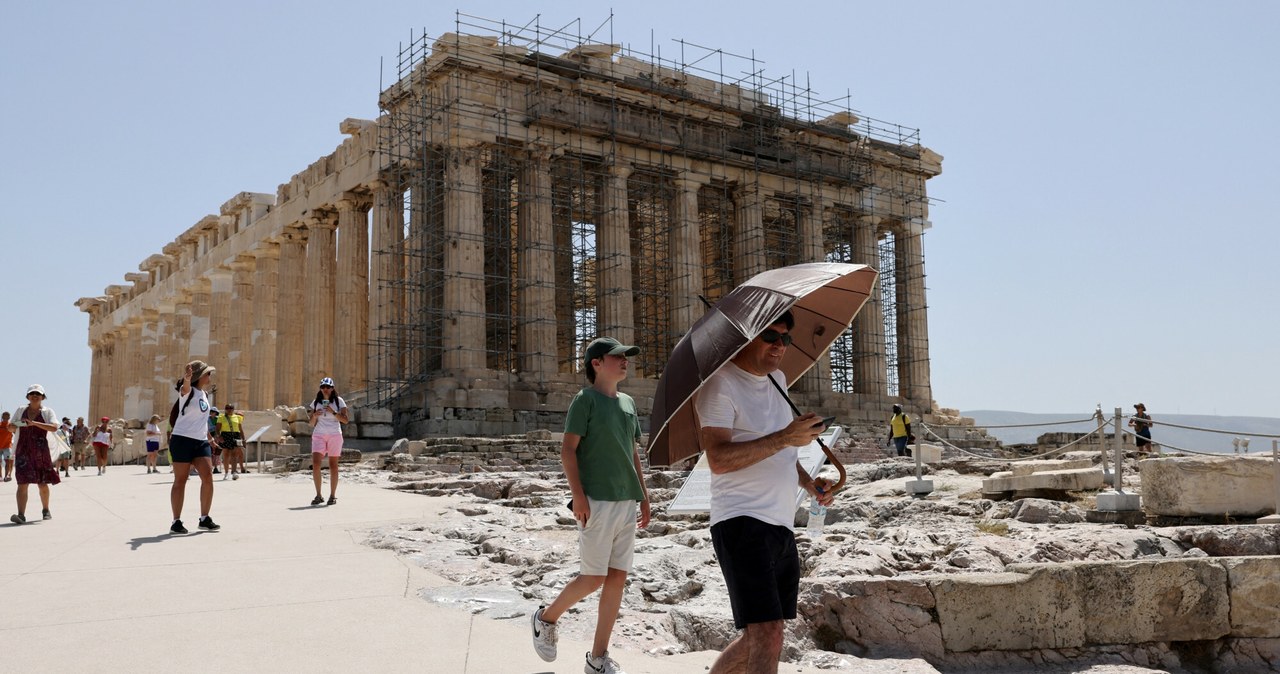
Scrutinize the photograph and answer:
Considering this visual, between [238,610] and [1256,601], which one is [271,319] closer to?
[238,610]

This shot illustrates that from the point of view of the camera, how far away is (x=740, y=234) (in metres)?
35.2

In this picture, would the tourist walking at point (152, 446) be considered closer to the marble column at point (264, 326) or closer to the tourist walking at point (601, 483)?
the marble column at point (264, 326)

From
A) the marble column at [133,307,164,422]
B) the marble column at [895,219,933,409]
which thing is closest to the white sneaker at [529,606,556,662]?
the marble column at [895,219,933,409]

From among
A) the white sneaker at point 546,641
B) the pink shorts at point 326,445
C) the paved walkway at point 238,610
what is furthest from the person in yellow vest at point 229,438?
the white sneaker at point 546,641

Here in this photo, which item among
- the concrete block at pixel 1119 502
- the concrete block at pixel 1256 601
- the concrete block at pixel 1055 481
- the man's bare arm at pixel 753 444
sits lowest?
the concrete block at pixel 1256 601

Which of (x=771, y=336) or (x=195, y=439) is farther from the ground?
(x=771, y=336)

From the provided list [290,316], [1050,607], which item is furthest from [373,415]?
[1050,607]

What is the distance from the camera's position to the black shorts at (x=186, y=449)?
1004 centimetres

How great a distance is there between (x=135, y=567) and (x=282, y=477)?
11.9 m

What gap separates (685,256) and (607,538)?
28.3m

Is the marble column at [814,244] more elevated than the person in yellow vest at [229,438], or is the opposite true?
the marble column at [814,244]

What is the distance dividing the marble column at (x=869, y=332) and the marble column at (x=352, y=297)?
15364 millimetres

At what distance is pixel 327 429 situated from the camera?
13.0 m

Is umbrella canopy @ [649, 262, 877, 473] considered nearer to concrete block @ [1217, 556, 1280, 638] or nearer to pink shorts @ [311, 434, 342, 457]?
concrete block @ [1217, 556, 1280, 638]
